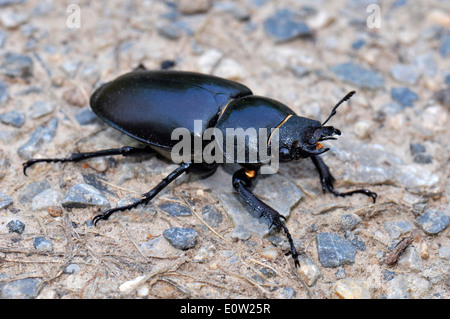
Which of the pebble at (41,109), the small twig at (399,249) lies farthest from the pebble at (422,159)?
the pebble at (41,109)

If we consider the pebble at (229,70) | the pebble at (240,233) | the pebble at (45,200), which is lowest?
the pebble at (240,233)

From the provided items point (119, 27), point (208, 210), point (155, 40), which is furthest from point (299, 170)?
point (119, 27)

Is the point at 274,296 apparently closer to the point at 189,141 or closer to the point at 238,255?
the point at 238,255

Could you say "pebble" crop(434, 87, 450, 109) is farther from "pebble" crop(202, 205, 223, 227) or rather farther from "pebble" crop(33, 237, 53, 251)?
"pebble" crop(33, 237, 53, 251)

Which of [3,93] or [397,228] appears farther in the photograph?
[3,93]

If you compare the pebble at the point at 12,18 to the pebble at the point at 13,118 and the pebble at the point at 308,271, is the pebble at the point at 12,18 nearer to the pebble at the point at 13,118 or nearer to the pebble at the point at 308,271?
the pebble at the point at 13,118

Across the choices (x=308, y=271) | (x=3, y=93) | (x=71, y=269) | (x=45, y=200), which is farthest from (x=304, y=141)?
(x=3, y=93)

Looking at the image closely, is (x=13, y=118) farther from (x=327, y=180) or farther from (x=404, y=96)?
(x=404, y=96)

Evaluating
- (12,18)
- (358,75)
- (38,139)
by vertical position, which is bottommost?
(38,139)
